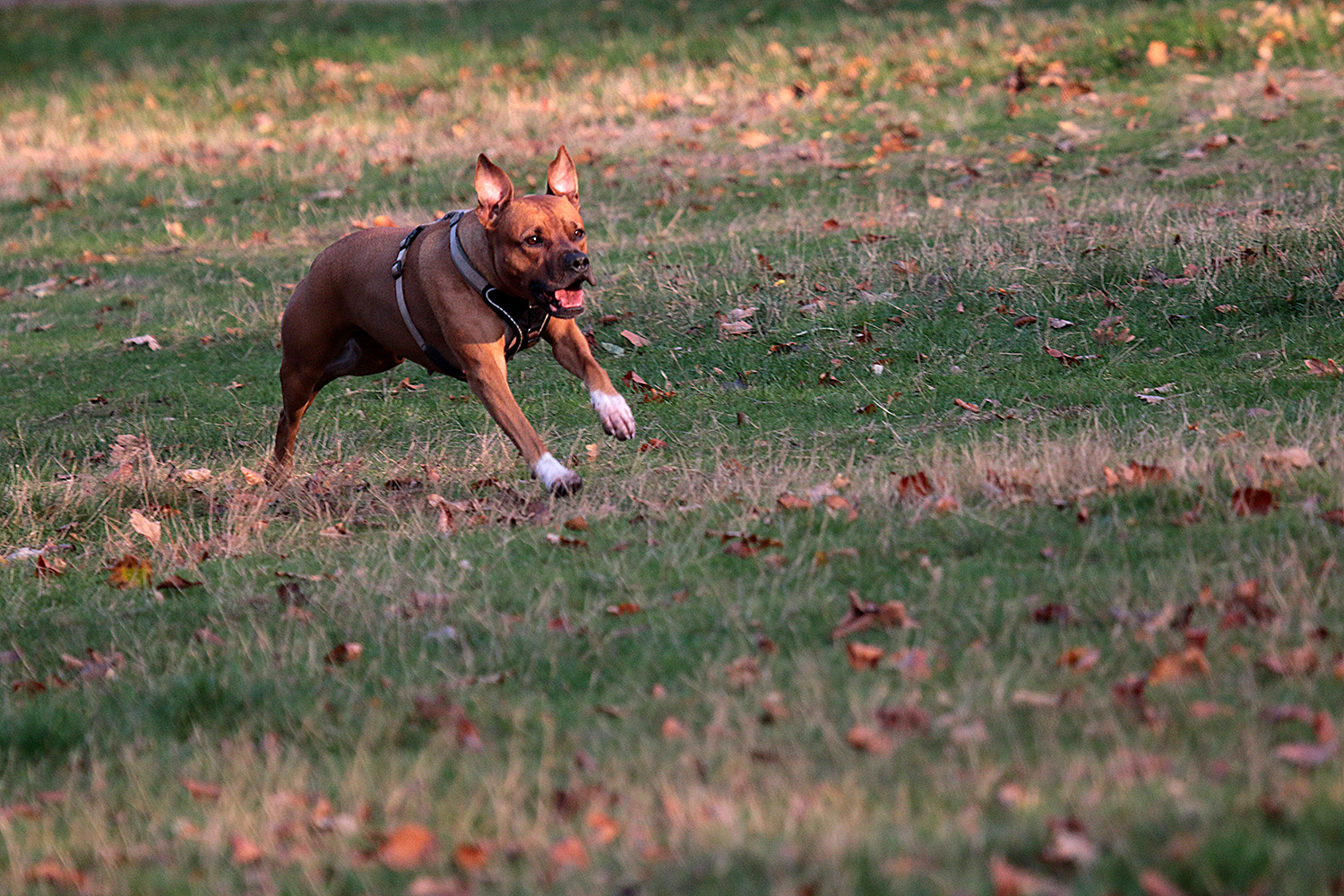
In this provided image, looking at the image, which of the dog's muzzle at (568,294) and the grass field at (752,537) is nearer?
the grass field at (752,537)

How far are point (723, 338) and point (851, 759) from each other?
5.92 m

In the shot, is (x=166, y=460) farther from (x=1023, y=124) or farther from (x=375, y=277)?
(x=1023, y=124)

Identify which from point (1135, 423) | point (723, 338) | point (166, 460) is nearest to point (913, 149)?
point (723, 338)

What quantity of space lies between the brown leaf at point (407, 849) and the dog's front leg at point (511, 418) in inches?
115

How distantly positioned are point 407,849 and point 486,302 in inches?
143

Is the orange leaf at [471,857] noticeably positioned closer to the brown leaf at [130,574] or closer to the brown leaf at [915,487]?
the brown leaf at [915,487]

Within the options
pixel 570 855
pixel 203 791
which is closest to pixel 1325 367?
pixel 570 855

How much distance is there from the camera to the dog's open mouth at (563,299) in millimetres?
6336

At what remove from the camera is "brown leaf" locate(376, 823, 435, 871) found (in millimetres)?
3297

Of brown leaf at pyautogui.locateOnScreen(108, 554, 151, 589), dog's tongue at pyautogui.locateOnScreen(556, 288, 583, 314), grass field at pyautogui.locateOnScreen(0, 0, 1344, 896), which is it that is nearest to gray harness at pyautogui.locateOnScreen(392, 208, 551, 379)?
dog's tongue at pyautogui.locateOnScreen(556, 288, 583, 314)

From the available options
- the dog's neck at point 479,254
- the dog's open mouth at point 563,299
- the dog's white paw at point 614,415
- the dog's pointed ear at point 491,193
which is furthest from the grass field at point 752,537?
the dog's pointed ear at point 491,193

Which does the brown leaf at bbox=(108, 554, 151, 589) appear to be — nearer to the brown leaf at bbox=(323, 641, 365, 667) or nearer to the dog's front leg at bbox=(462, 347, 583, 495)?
the brown leaf at bbox=(323, 641, 365, 667)

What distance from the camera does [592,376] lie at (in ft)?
21.3

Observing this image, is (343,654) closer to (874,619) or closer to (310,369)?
(874,619)
